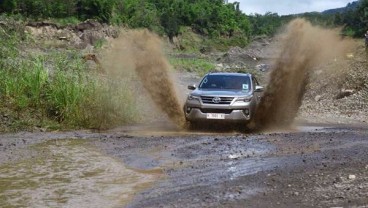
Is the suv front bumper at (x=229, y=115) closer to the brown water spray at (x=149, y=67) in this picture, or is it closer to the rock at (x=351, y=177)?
the brown water spray at (x=149, y=67)

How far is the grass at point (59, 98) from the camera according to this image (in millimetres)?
15258

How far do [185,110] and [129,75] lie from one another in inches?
135

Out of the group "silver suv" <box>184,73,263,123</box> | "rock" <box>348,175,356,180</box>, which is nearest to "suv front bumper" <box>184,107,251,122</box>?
"silver suv" <box>184,73,263,123</box>

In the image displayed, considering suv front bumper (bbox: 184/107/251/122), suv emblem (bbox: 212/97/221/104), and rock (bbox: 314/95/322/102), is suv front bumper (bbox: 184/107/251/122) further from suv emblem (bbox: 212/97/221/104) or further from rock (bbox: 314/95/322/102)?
rock (bbox: 314/95/322/102)

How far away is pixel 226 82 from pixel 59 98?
4.55 meters

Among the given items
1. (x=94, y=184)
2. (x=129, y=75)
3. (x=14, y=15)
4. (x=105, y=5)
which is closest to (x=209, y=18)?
(x=105, y=5)

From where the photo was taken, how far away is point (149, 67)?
56.0 ft

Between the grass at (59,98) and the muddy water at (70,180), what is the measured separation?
351 cm

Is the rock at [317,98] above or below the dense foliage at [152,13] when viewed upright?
below

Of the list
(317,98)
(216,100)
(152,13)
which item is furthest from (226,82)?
(152,13)

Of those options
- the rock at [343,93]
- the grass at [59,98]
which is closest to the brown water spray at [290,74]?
the grass at [59,98]

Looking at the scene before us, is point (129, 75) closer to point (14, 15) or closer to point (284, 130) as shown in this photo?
point (284, 130)

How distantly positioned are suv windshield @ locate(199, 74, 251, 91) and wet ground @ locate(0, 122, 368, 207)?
75.0 inches

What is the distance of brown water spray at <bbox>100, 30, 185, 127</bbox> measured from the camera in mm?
16406
